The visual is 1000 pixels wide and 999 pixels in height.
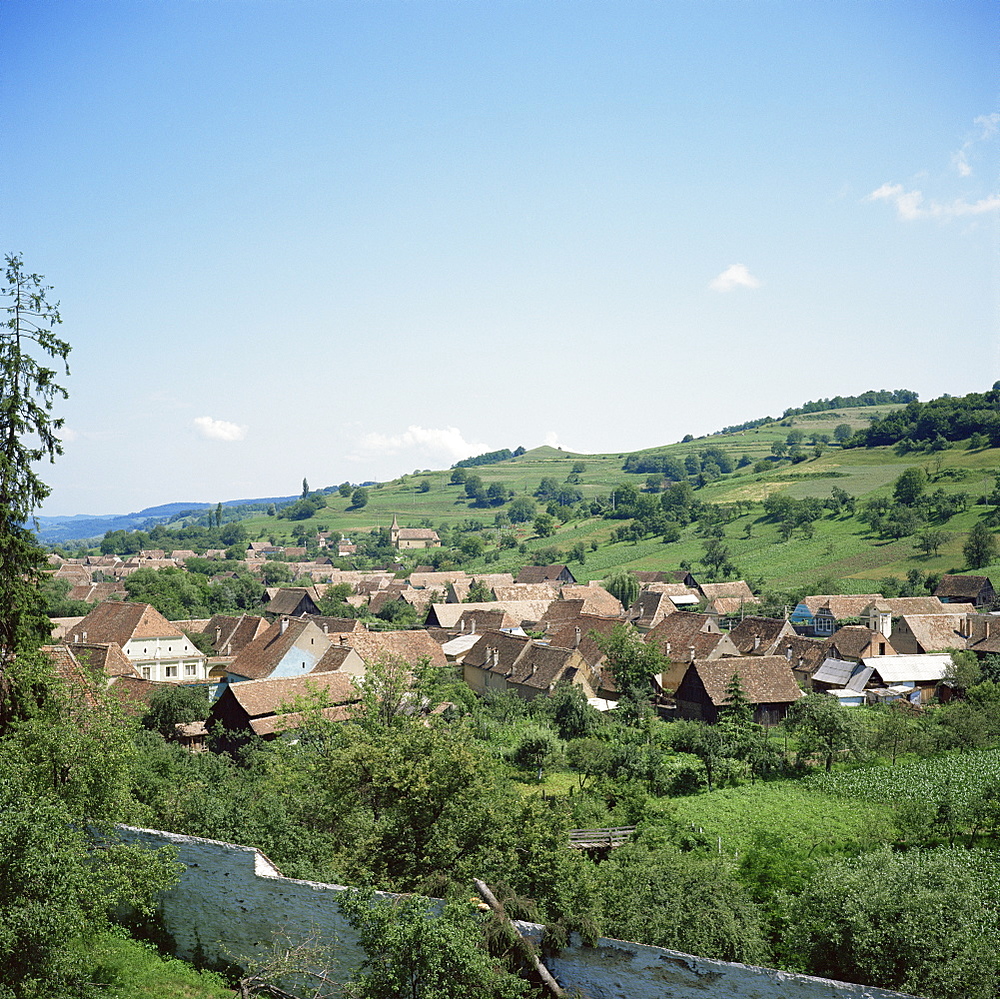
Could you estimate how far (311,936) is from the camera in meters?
15.4

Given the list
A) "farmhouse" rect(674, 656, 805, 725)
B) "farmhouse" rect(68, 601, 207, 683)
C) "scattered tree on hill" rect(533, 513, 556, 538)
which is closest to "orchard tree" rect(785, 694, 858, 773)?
"farmhouse" rect(674, 656, 805, 725)

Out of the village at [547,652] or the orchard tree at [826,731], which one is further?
the village at [547,652]

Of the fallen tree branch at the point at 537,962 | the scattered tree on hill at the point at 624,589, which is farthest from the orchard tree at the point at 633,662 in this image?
the scattered tree on hill at the point at 624,589

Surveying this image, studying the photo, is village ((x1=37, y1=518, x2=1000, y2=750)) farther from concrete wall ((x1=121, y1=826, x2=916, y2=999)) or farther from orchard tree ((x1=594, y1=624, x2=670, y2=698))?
concrete wall ((x1=121, y1=826, x2=916, y2=999))

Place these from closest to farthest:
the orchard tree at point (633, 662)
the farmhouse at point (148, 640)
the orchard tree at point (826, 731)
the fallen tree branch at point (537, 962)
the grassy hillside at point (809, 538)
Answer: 1. the fallen tree branch at point (537, 962)
2. the orchard tree at point (826, 731)
3. the orchard tree at point (633, 662)
4. the farmhouse at point (148, 640)
5. the grassy hillside at point (809, 538)

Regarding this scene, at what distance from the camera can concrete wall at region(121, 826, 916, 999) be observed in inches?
538

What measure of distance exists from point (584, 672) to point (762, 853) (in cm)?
2502

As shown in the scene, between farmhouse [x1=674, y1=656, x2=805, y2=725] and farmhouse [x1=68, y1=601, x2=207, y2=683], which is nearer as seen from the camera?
farmhouse [x1=674, y1=656, x2=805, y2=725]

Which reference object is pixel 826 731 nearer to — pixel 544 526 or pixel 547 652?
pixel 547 652

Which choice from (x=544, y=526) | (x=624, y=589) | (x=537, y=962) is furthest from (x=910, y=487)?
(x=537, y=962)

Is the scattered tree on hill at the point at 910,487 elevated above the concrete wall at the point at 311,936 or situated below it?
above

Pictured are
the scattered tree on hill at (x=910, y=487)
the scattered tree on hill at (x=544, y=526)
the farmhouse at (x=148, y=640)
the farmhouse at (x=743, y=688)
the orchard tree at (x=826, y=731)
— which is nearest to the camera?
the orchard tree at (x=826, y=731)

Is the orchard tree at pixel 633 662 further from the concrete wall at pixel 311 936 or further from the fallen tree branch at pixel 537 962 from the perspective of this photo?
the concrete wall at pixel 311 936

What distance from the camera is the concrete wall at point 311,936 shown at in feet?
44.9
